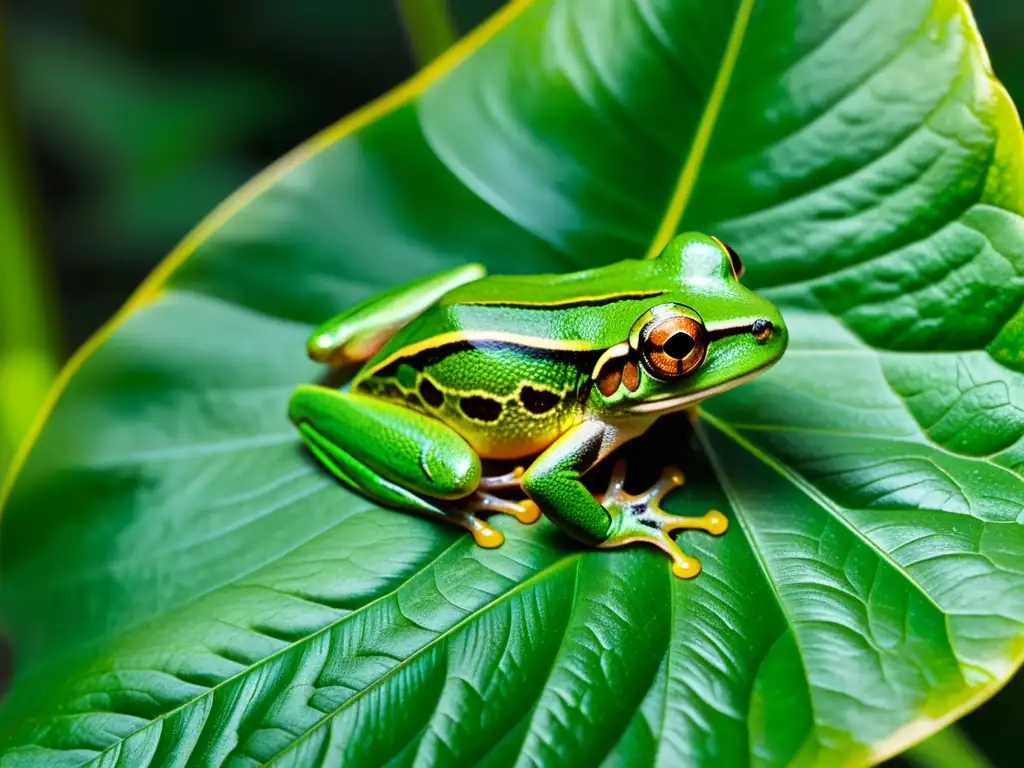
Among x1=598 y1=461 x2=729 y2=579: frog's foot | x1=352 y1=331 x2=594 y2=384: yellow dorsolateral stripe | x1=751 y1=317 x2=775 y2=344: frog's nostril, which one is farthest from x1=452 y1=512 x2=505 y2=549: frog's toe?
x1=751 y1=317 x2=775 y2=344: frog's nostril

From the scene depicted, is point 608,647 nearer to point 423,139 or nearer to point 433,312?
point 433,312

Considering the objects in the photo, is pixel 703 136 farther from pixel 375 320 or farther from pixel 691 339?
pixel 375 320

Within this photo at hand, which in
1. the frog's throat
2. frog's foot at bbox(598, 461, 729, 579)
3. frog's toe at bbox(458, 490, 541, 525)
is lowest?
frog's foot at bbox(598, 461, 729, 579)

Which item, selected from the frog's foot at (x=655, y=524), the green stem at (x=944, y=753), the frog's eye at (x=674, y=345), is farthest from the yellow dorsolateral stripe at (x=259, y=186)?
the green stem at (x=944, y=753)

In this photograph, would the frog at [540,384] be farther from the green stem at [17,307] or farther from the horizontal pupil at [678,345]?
the green stem at [17,307]

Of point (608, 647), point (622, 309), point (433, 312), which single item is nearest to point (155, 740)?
point (608, 647)

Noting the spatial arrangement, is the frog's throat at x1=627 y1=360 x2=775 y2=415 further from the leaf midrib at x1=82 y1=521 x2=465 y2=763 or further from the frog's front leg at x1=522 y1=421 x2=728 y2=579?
the leaf midrib at x1=82 y1=521 x2=465 y2=763

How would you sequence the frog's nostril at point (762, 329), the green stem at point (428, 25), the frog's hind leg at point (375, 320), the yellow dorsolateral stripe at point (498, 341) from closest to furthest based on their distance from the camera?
1. the frog's nostril at point (762, 329)
2. the yellow dorsolateral stripe at point (498, 341)
3. the frog's hind leg at point (375, 320)
4. the green stem at point (428, 25)
